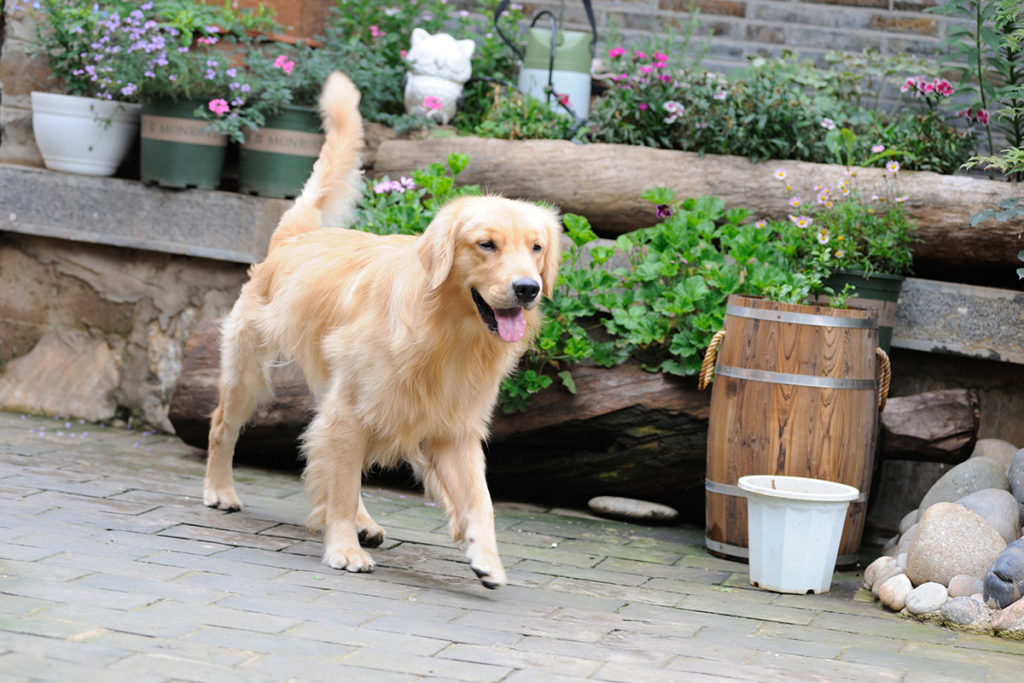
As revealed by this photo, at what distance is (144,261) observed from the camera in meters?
6.31

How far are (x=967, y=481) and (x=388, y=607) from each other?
240 cm

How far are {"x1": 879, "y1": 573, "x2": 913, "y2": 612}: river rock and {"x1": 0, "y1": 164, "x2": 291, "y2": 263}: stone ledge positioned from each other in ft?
11.5

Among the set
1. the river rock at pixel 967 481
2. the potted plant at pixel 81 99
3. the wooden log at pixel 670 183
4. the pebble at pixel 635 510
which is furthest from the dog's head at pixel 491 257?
the potted plant at pixel 81 99

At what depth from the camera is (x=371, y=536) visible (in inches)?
167

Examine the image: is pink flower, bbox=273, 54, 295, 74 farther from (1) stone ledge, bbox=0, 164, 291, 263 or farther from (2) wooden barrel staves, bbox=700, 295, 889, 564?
(2) wooden barrel staves, bbox=700, 295, 889, 564

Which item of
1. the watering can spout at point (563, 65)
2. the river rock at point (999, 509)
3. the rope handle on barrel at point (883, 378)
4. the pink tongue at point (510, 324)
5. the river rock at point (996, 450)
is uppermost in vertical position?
the watering can spout at point (563, 65)

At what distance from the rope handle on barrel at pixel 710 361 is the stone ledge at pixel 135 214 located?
8.21ft

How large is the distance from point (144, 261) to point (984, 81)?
175 inches

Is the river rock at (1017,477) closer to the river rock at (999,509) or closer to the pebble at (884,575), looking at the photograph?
the river rock at (999,509)

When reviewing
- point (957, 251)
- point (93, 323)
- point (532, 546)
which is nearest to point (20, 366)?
point (93, 323)

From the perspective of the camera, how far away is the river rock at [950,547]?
3.90m

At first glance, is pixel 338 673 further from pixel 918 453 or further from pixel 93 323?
pixel 93 323

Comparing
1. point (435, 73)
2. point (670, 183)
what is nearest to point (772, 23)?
point (670, 183)

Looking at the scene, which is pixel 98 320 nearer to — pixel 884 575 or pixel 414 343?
pixel 414 343
